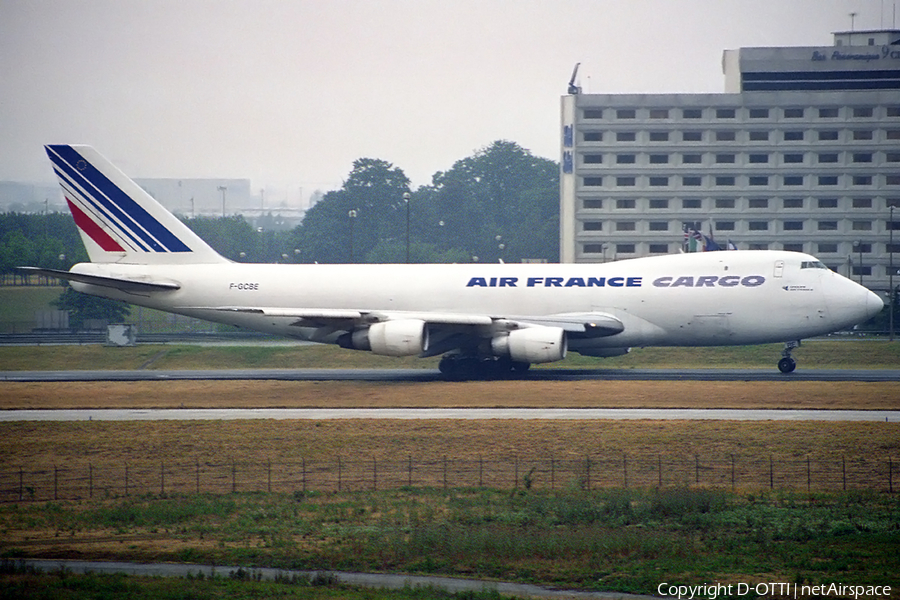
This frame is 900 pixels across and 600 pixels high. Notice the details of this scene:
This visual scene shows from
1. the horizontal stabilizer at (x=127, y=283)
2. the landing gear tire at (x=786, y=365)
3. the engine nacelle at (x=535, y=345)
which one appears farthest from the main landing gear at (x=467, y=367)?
the horizontal stabilizer at (x=127, y=283)

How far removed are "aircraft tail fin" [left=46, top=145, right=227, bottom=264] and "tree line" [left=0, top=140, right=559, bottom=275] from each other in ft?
268

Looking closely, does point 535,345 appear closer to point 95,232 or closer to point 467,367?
point 467,367

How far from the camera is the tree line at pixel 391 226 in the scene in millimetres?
156250

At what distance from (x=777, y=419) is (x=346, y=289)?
23.9 m

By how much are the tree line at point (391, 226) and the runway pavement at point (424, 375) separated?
78.6 m

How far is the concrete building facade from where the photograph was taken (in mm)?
121125

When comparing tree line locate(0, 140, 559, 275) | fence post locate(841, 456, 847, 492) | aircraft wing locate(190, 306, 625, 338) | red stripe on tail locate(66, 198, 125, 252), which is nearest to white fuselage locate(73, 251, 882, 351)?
aircraft wing locate(190, 306, 625, 338)

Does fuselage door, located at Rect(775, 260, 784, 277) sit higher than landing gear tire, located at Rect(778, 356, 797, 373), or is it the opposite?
fuselage door, located at Rect(775, 260, 784, 277)

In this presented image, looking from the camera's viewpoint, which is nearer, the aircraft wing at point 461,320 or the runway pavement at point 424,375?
the aircraft wing at point 461,320

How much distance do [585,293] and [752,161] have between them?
81.8 metres

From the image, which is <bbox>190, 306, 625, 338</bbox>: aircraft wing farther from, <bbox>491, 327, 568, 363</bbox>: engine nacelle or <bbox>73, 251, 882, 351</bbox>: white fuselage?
<bbox>491, 327, 568, 363</bbox>: engine nacelle

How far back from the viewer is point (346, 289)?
52.9 m

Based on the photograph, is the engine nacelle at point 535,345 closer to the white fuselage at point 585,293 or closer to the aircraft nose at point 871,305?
the white fuselage at point 585,293

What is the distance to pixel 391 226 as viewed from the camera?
164875 mm
